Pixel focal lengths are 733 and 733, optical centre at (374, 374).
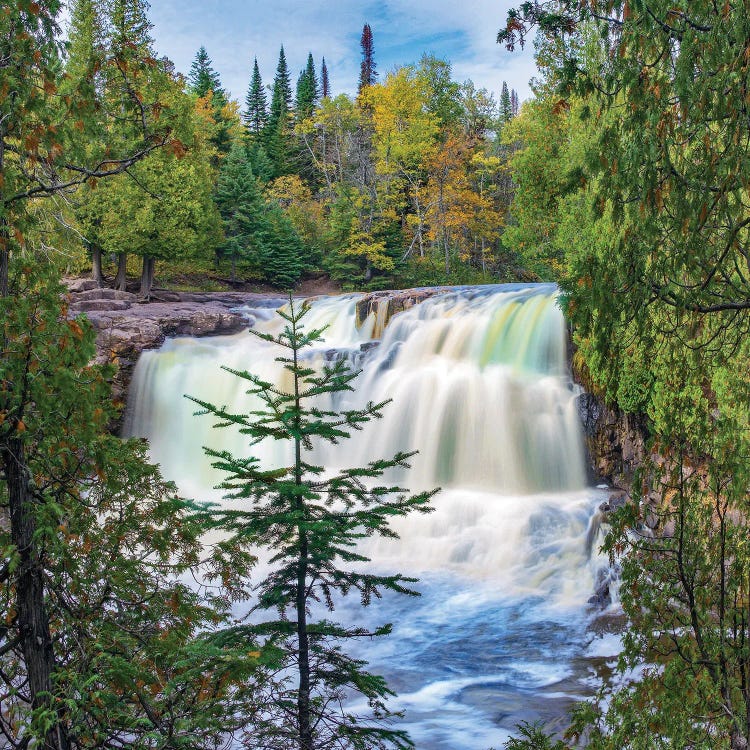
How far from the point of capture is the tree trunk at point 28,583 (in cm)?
377

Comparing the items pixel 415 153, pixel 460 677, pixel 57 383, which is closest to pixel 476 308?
pixel 460 677

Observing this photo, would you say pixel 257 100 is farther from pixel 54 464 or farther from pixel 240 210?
pixel 54 464

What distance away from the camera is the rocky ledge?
1933 cm

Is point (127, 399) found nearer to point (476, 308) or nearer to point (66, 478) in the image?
point (476, 308)

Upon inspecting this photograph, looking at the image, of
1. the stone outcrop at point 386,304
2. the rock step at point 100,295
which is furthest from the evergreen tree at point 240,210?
the stone outcrop at point 386,304

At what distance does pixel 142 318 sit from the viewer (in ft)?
68.1

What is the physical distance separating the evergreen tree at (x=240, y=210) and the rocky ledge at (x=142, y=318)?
23.7ft

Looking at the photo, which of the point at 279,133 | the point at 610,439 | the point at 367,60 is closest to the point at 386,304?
the point at 610,439

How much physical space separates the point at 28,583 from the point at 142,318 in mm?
17766

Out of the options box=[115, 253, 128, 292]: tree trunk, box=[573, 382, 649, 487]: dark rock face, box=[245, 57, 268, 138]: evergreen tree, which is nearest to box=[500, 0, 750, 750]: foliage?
box=[573, 382, 649, 487]: dark rock face

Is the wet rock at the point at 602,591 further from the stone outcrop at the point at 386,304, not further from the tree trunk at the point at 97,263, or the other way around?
the tree trunk at the point at 97,263

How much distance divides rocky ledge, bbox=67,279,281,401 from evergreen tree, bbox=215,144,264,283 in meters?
7.21

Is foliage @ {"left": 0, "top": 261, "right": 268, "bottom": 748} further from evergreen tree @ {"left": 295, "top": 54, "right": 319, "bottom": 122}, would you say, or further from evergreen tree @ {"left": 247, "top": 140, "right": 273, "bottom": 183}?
evergreen tree @ {"left": 295, "top": 54, "right": 319, "bottom": 122}

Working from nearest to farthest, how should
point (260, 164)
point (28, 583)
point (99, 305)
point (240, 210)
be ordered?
point (28, 583) < point (99, 305) < point (240, 210) < point (260, 164)
